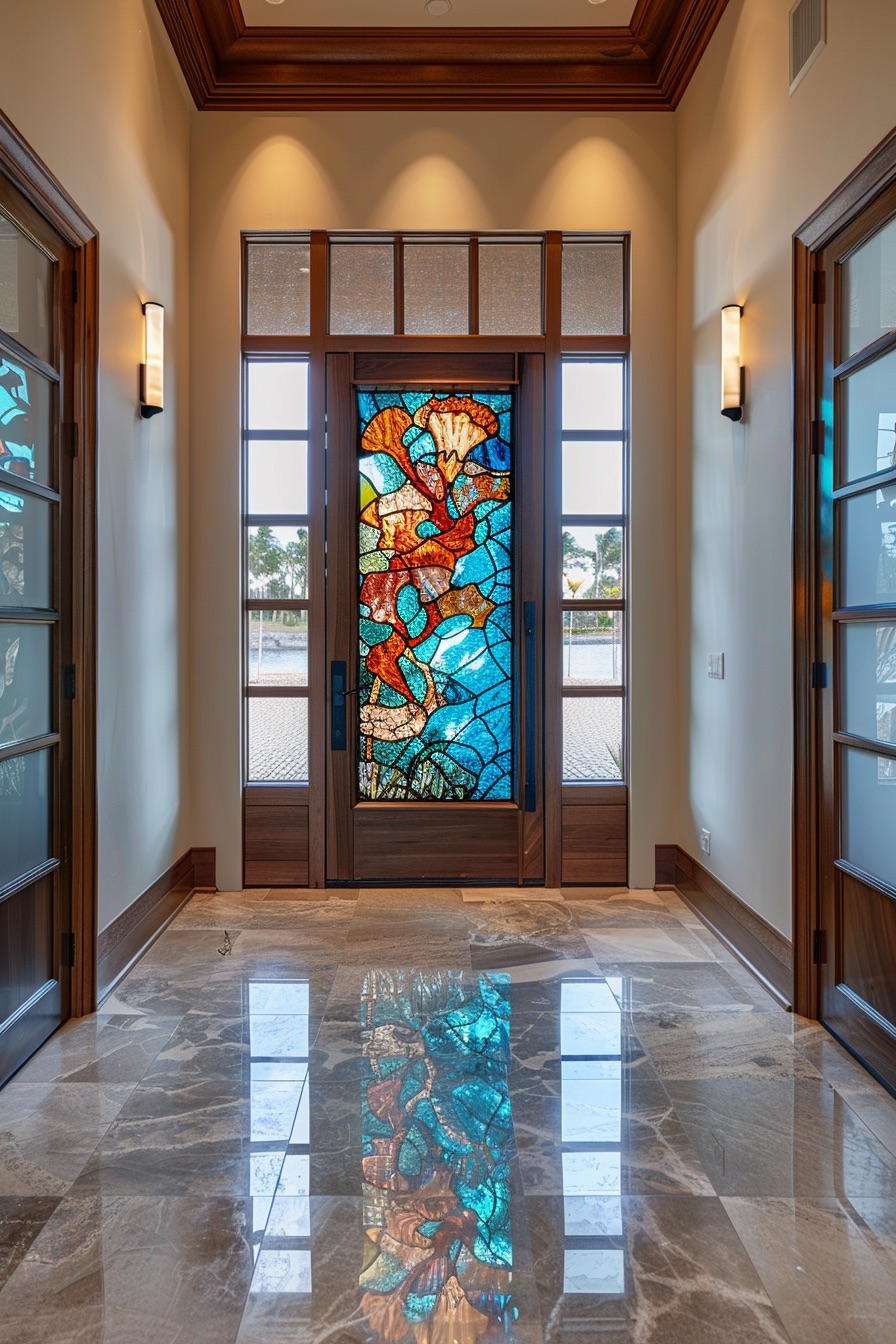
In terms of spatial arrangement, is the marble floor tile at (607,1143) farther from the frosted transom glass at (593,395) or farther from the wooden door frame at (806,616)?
the frosted transom glass at (593,395)

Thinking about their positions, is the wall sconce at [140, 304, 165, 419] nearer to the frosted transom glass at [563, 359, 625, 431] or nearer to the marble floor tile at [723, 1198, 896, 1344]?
the frosted transom glass at [563, 359, 625, 431]

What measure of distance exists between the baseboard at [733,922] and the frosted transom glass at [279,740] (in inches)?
69.0

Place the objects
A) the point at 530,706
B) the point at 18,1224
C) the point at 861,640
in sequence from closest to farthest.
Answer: the point at 18,1224, the point at 861,640, the point at 530,706

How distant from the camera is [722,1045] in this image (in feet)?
8.69

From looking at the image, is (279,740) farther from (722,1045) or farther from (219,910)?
(722,1045)

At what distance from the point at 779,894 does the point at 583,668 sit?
1560 mm

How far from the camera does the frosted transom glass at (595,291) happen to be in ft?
14.0

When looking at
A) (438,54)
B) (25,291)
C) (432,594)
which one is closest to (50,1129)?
(25,291)

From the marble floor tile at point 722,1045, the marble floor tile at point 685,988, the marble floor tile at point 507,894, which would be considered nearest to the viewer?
the marble floor tile at point 722,1045

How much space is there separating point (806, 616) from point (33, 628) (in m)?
2.31

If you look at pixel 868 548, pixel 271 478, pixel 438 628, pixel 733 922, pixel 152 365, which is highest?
pixel 152 365

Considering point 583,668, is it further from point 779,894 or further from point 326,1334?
point 326,1334

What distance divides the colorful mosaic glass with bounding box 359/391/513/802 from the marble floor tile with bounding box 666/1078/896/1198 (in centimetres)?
216

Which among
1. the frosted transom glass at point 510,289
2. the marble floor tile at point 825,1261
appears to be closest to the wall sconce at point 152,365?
the frosted transom glass at point 510,289
